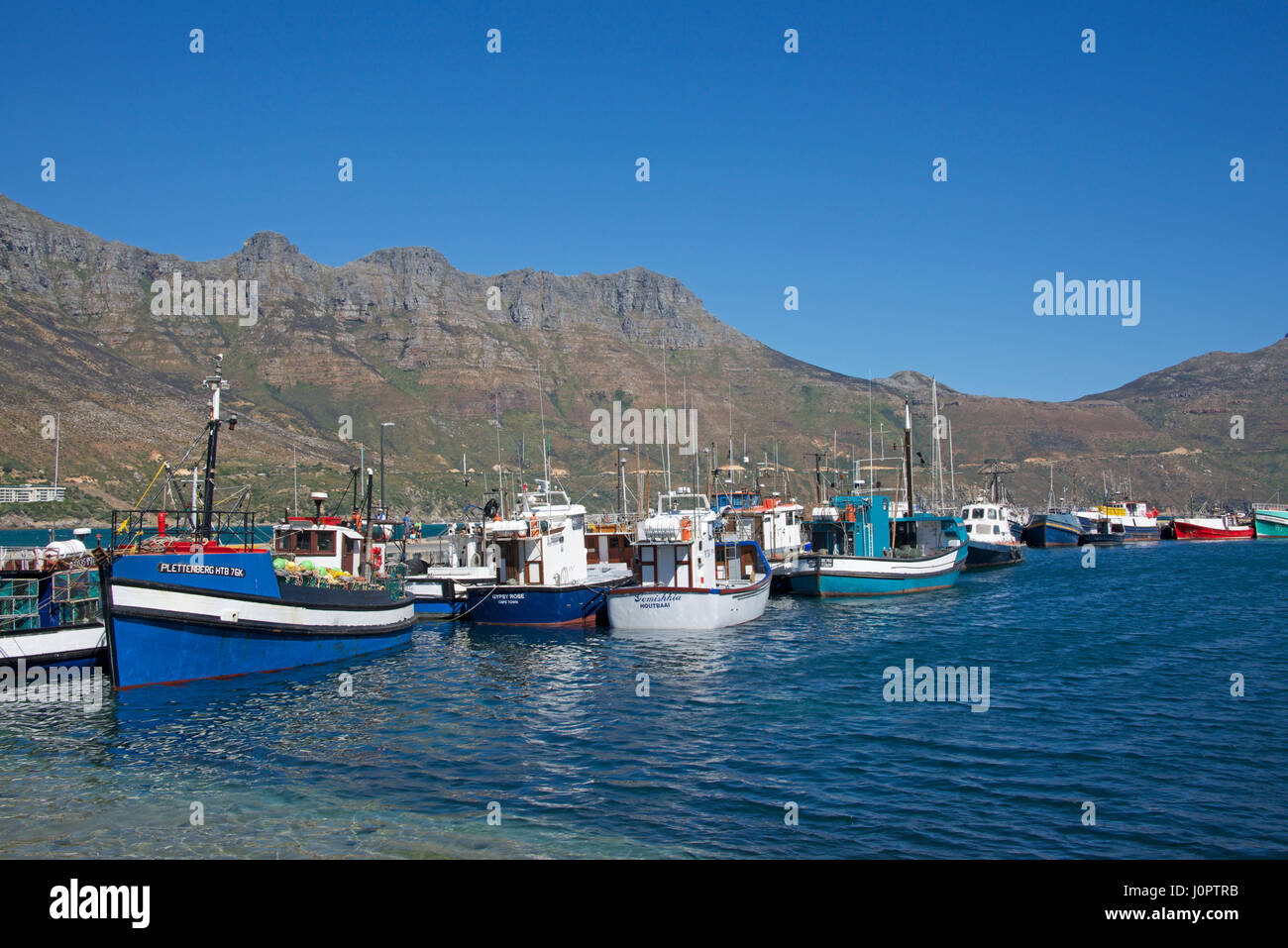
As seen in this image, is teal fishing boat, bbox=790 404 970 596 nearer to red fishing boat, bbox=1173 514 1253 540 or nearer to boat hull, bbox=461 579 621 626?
boat hull, bbox=461 579 621 626

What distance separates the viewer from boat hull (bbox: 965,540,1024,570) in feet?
261

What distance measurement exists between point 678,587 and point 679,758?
778 inches

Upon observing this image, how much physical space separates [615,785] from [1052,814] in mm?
8066

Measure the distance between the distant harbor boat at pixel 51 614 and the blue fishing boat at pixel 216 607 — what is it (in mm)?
1521

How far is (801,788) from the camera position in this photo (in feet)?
56.3

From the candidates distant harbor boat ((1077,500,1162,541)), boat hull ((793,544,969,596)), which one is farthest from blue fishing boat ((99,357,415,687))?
distant harbor boat ((1077,500,1162,541))

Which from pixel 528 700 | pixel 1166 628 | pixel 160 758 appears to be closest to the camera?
pixel 160 758

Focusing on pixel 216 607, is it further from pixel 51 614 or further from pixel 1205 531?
pixel 1205 531

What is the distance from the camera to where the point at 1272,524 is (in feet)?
449

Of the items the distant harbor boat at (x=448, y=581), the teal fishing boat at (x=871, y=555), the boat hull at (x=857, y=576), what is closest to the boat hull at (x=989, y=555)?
the teal fishing boat at (x=871, y=555)

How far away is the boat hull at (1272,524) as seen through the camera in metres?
136

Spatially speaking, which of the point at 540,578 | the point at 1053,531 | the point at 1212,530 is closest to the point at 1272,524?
the point at 1212,530
